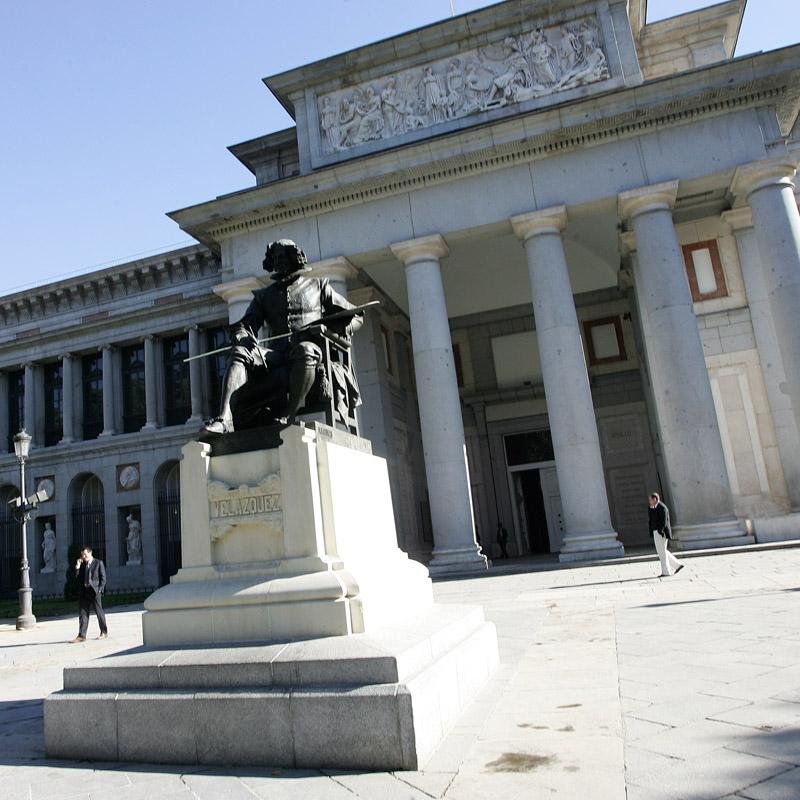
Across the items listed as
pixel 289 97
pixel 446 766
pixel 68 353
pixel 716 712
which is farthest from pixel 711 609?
pixel 68 353

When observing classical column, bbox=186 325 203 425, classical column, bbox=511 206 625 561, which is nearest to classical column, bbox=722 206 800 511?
classical column, bbox=511 206 625 561

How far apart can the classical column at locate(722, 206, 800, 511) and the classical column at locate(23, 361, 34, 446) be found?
100.0 ft

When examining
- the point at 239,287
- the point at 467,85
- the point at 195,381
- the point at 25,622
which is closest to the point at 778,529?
the point at 467,85

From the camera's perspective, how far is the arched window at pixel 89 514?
29.6 m

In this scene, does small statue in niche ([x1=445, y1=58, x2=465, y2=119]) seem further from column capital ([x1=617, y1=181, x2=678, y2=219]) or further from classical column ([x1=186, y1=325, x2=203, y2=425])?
classical column ([x1=186, y1=325, x2=203, y2=425])

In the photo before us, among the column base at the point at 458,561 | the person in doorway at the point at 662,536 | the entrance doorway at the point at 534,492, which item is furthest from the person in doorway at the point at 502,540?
the person in doorway at the point at 662,536

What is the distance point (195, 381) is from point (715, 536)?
21.6 metres

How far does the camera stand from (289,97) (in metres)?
22.0

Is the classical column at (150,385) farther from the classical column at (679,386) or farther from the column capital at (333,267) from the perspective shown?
the classical column at (679,386)

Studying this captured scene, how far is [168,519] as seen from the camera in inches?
1142

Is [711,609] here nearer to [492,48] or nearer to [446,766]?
[446,766]

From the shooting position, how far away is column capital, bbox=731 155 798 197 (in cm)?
1720

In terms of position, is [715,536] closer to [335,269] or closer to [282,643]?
[335,269]

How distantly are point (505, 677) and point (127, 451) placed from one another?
27.3 meters
